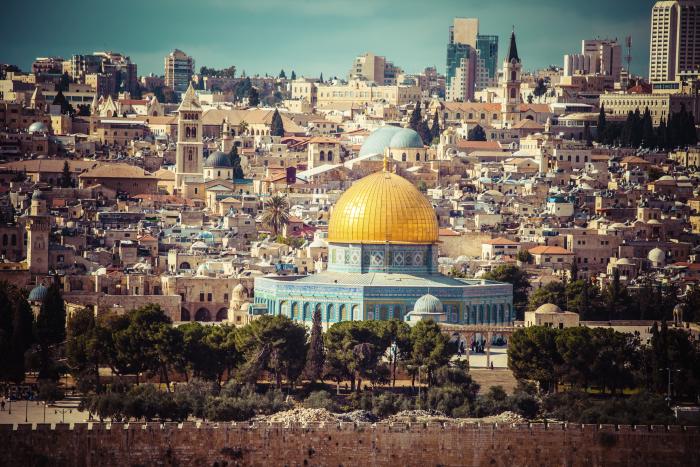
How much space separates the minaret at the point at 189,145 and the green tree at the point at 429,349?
48.8 m

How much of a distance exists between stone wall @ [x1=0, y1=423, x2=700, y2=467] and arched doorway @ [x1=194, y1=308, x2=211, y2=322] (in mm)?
29317

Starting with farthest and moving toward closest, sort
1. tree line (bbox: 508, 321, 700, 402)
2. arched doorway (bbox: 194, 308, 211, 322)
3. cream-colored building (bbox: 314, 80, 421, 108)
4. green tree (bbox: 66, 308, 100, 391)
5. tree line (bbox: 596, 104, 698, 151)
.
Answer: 1. cream-colored building (bbox: 314, 80, 421, 108)
2. tree line (bbox: 596, 104, 698, 151)
3. arched doorway (bbox: 194, 308, 211, 322)
4. tree line (bbox: 508, 321, 700, 402)
5. green tree (bbox: 66, 308, 100, 391)

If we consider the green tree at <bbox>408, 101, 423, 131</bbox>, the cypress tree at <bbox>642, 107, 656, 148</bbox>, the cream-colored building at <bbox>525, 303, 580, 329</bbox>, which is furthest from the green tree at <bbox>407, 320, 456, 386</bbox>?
the green tree at <bbox>408, 101, 423, 131</bbox>

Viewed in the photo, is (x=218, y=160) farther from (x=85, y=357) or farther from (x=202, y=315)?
(x=85, y=357)

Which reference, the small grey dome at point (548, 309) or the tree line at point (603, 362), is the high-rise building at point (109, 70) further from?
the tree line at point (603, 362)

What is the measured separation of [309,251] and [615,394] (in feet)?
90.9

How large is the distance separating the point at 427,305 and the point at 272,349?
1012 centimetres

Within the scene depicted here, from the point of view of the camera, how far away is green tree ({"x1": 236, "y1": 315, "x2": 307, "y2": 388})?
69062 millimetres

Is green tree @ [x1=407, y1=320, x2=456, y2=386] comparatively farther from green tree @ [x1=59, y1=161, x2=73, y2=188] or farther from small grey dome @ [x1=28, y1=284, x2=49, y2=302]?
green tree @ [x1=59, y1=161, x2=73, y2=188]

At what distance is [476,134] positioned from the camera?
142m

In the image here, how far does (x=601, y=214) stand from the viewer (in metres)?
111

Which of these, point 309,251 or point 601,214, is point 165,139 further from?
point 309,251

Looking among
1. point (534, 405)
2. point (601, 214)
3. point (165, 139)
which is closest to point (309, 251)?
point (601, 214)

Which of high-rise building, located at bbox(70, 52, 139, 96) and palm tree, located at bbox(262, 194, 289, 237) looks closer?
palm tree, located at bbox(262, 194, 289, 237)
